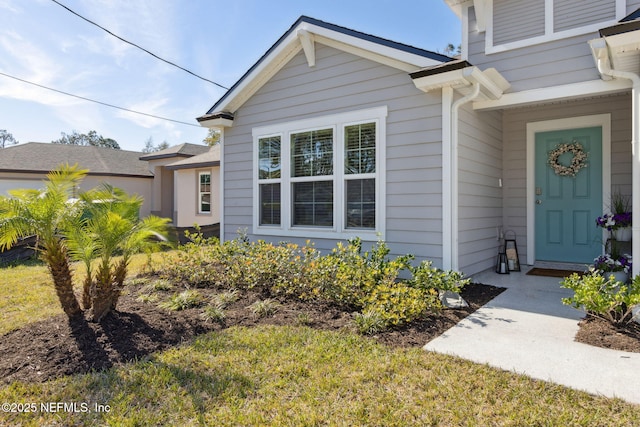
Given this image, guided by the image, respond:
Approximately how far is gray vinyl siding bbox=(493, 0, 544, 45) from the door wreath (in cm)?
177

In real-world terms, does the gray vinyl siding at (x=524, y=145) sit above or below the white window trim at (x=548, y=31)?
below

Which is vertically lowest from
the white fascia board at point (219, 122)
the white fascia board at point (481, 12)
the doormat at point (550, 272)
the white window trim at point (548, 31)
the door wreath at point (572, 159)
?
the doormat at point (550, 272)

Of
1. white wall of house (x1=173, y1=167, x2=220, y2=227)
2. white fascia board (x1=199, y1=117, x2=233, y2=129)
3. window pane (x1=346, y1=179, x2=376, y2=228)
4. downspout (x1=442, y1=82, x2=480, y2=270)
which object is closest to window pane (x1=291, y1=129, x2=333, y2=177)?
window pane (x1=346, y1=179, x2=376, y2=228)

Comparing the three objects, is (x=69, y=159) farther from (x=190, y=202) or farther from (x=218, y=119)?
(x=218, y=119)

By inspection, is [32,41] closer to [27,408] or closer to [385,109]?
[385,109]

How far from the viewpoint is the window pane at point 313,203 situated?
5891mm

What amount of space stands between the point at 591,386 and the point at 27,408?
3.34m

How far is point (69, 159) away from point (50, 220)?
16.1 meters

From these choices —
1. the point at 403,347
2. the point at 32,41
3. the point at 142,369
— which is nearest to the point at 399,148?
the point at 403,347

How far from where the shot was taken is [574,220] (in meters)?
5.94

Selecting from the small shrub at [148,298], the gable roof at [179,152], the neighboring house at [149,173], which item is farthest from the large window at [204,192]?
the small shrub at [148,298]

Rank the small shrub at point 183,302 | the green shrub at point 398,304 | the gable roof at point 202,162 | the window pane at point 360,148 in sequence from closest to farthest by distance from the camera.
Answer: the green shrub at point 398,304, the small shrub at point 183,302, the window pane at point 360,148, the gable roof at point 202,162

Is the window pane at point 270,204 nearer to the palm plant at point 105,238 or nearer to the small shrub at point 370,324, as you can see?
the palm plant at point 105,238

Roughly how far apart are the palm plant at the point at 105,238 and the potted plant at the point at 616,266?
5318mm
